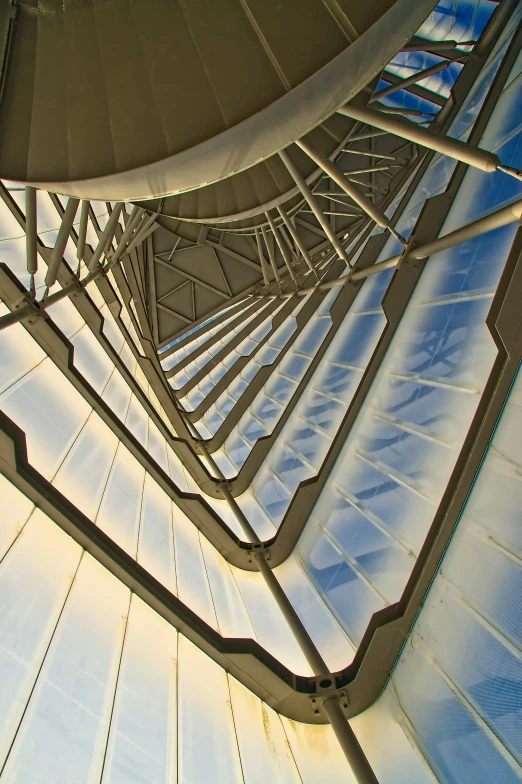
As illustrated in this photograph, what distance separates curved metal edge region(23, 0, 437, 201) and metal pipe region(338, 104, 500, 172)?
61cm

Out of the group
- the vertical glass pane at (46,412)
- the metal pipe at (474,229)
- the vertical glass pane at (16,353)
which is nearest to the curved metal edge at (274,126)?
the metal pipe at (474,229)

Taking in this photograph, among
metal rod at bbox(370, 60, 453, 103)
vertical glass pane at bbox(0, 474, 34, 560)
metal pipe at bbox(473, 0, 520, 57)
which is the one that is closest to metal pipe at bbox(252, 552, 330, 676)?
vertical glass pane at bbox(0, 474, 34, 560)

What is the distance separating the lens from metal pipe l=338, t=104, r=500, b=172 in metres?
5.68

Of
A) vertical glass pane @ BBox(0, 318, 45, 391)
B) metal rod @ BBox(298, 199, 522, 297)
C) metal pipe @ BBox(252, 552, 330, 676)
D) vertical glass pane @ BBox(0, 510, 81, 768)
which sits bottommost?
metal pipe @ BBox(252, 552, 330, 676)

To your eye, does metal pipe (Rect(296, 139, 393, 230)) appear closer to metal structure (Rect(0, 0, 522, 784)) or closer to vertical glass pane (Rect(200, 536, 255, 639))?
metal structure (Rect(0, 0, 522, 784))

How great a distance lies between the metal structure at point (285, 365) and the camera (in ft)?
16.4

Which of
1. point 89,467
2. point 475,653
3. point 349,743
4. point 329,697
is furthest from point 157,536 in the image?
point 475,653

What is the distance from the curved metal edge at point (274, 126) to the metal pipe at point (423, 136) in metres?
0.61

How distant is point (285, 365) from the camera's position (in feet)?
55.4

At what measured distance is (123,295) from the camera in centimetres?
1747

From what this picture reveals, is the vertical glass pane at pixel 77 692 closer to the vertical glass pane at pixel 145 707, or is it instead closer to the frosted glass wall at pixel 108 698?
the frosted glass wall at pixel 108 698

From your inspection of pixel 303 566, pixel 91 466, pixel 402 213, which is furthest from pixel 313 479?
pixel 402 213

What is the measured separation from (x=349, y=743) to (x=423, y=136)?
7228 millimetres

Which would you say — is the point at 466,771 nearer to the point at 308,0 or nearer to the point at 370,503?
the point at 370,503
